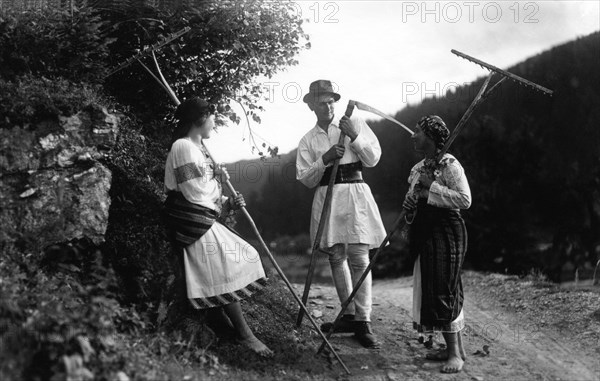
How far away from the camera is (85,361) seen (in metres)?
3.76

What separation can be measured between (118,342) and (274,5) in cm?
446

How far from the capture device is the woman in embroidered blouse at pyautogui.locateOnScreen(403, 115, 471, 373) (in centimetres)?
514

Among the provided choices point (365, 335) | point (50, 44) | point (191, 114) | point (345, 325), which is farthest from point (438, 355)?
point (50, 44)

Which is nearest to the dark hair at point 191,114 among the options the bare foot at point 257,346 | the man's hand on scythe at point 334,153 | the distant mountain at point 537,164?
the man's hand on scythe at point 334,153

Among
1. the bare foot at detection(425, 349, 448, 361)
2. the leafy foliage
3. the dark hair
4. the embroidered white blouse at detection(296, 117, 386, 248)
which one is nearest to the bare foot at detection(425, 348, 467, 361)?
the bare foot at detection(425, 349, 448, 361)

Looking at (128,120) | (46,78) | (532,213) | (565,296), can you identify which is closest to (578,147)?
(532,213)

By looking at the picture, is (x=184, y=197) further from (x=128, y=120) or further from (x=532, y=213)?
(x=532, y=213)

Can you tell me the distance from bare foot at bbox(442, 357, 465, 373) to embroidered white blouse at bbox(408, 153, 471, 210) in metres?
1.36

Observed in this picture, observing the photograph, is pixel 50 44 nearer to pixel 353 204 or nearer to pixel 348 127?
pixel 348 127

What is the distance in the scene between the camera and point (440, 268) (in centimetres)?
520

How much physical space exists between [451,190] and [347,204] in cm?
122

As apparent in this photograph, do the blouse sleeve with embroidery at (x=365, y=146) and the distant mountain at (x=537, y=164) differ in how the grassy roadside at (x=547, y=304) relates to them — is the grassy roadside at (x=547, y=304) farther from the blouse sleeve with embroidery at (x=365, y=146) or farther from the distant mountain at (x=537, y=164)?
the blouse sleeve with embroidery at (x=365, y=146)

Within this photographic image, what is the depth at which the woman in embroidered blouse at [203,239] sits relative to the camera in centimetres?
498

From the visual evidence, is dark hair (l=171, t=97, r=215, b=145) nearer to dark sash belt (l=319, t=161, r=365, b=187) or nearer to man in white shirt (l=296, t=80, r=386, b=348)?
man in white shirt (l=296, t=80, r=386, b=348)
